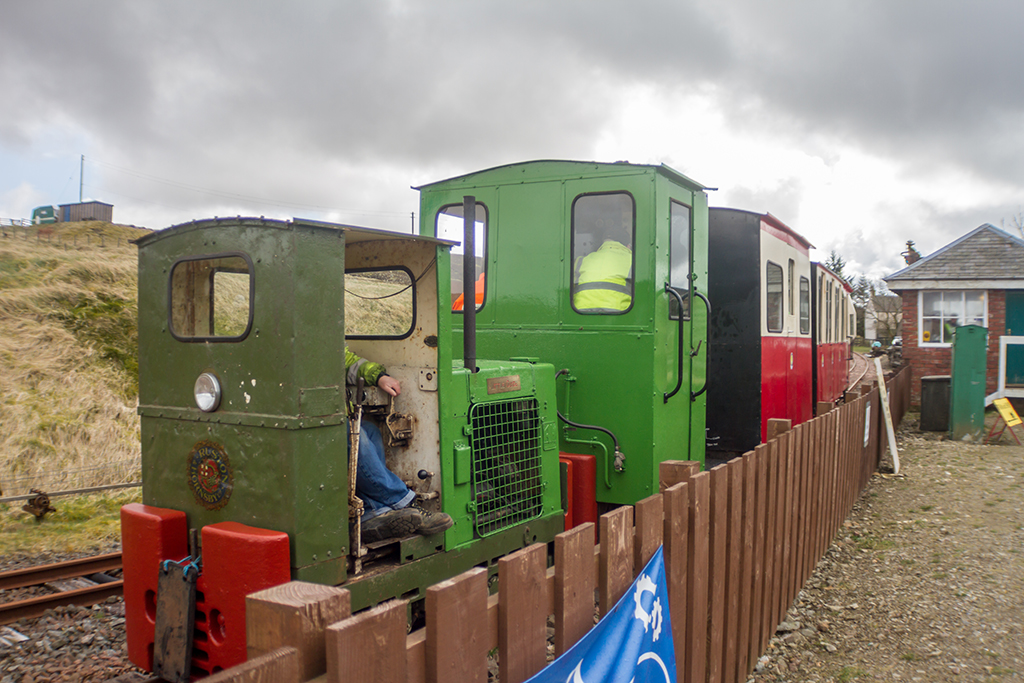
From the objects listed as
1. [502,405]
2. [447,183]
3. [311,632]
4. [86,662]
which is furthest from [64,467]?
[311,632]

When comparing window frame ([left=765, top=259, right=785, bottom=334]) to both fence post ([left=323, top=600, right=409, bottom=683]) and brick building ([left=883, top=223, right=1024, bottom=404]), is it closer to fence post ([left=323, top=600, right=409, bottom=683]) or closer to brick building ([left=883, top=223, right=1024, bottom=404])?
fence post ([left=323, top=600, right=409, bottom=683])

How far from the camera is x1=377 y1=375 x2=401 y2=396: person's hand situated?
3.49m

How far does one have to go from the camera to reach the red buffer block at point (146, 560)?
3.05 meters

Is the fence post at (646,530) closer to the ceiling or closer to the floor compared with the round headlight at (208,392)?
closer to the floor

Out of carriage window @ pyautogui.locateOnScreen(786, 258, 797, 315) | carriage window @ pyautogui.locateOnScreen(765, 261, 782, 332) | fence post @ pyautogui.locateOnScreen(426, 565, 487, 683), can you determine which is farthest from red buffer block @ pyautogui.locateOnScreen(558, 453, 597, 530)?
carriage window @ pyautogui.locateOnScreen(786, 258, 797, 315)

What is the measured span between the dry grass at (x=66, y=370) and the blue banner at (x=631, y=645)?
1024 cm

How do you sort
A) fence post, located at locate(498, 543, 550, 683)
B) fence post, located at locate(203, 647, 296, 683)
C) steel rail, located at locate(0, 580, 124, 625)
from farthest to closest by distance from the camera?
1. steel rail, located at locate(0, 580, 124, 625)
2. fence post, located at locate(498, 543, 550, 683)
3. fence post, located at locate(203, 647, 296, 683)

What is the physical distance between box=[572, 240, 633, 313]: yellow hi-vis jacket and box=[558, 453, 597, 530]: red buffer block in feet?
3.52

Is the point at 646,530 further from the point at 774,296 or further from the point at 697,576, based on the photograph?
the point at 774,296

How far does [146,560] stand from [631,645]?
2127 millimetres

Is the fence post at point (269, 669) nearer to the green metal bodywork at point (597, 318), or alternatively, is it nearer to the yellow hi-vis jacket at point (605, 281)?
the green metal bodywork at point (597, 318)

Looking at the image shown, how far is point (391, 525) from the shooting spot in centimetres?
328

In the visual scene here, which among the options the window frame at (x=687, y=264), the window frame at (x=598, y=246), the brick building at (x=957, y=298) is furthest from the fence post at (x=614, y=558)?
the brick building at (x=957, y=298)

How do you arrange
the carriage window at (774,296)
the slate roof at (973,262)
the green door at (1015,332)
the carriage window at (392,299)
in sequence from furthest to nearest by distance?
the green door at (1015,332) → the slate roof at (973,262) → the carriage window at (774,296) → the carriage window at (392,299)
